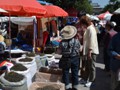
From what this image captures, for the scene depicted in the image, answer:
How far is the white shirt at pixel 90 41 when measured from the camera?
7574mm

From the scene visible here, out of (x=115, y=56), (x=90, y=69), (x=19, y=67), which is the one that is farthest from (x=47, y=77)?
(x=115, y=56)

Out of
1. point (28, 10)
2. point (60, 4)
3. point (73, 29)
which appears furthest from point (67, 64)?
point (60, 4)

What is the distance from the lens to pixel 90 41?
24.9 ft

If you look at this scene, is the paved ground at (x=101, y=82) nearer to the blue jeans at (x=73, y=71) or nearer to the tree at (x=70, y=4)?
the blue jeans at (x=73, y=71)

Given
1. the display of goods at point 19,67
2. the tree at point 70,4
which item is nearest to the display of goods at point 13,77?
the display of goods at point 19,67

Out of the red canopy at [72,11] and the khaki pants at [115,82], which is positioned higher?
the red canopy at [72,11]

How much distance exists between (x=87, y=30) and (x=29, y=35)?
8.16m

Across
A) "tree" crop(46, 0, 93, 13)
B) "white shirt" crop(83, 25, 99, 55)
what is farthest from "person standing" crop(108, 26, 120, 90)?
"tree" crop(46, 0, 93, 13)

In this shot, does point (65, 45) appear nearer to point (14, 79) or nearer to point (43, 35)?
point (14, 79)

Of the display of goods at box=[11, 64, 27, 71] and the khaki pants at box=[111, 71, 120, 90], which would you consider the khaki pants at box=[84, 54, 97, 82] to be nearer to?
the display of goods at box=[11, 64, 27, 71]

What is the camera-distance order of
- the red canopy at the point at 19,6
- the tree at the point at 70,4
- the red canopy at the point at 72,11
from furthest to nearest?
1. the red canopy at the point at 72,11
2. the tree at the point at 70,4
3. the red canopy at the point at 19,6

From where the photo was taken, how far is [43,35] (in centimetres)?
1483

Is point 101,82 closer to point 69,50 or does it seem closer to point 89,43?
point 89,43

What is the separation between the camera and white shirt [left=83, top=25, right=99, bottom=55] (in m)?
7.57
